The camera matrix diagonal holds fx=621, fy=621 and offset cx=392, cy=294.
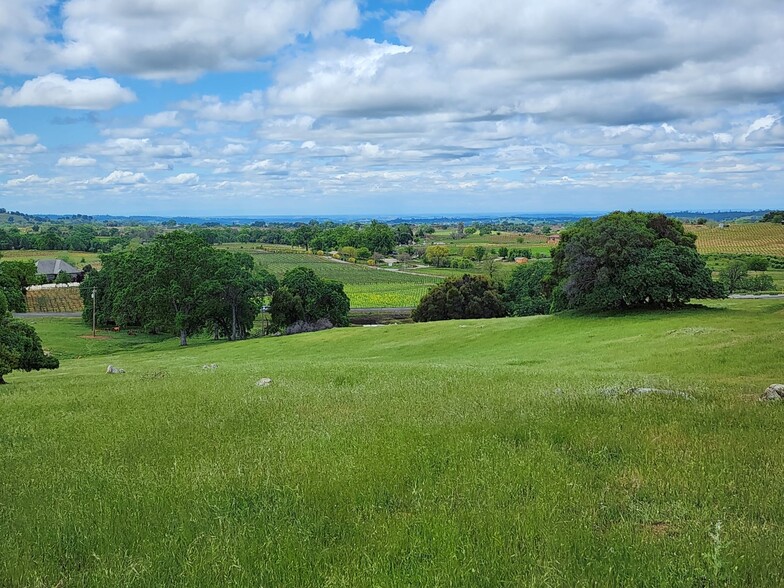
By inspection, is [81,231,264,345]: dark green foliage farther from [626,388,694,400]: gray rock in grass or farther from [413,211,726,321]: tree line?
[626,388,694,400]: gray rock in grass

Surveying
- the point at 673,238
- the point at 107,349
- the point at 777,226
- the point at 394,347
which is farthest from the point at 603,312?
the point at 777,226

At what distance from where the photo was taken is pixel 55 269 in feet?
536

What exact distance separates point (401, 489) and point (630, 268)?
42.5 meters

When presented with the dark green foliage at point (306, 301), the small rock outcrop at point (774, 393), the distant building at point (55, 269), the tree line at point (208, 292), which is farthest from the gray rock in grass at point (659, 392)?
the distant building at point (55, 269)

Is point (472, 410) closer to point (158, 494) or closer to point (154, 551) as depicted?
point (158, 494)

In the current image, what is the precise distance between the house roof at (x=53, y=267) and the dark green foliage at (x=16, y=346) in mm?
145625

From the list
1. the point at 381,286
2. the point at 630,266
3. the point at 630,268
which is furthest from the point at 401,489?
the point at 381,286

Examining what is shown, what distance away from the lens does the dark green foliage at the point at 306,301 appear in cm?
8169

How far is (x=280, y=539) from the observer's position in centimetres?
665

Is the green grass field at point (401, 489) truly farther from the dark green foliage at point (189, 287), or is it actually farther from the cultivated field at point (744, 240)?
the cultivated field at point (744, 240)

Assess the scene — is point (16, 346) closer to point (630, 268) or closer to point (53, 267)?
point (630, 268)

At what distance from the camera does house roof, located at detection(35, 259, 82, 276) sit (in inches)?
6372

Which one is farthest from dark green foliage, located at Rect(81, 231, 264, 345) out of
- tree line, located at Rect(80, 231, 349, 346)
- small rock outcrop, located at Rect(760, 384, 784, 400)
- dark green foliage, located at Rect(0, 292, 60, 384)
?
small rock outcrop, located at Rect(760, 384, 784, 400)

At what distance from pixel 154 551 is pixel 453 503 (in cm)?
339
